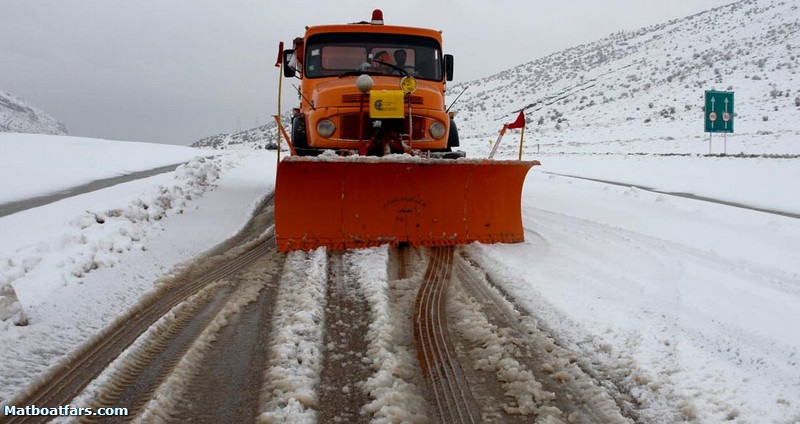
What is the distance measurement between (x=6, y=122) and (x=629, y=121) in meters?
42.3

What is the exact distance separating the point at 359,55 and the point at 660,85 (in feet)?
120

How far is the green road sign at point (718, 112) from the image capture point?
1712 centimetres

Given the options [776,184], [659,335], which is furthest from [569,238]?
[776,184]

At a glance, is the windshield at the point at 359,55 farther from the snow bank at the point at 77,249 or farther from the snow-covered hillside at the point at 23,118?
the snow-covered hillside at the point at 23,118

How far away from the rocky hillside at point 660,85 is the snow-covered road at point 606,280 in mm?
15774

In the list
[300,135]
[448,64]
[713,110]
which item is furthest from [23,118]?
[713,110]

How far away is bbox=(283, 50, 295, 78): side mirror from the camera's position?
774cm

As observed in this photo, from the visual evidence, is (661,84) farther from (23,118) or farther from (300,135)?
(23,118)

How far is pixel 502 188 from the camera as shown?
19.0ft

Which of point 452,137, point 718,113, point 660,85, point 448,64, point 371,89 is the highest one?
point 660,85

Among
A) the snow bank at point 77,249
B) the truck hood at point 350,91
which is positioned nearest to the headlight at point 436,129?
the truck hood at point 350,91

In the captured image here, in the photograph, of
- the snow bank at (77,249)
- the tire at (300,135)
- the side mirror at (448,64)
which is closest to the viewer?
the snow bank at (77,249)

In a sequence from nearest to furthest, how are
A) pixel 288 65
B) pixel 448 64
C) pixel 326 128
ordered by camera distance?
pixel 326 128 < pixel 448 64 < pixel 288 65

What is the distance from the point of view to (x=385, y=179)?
5.50m
